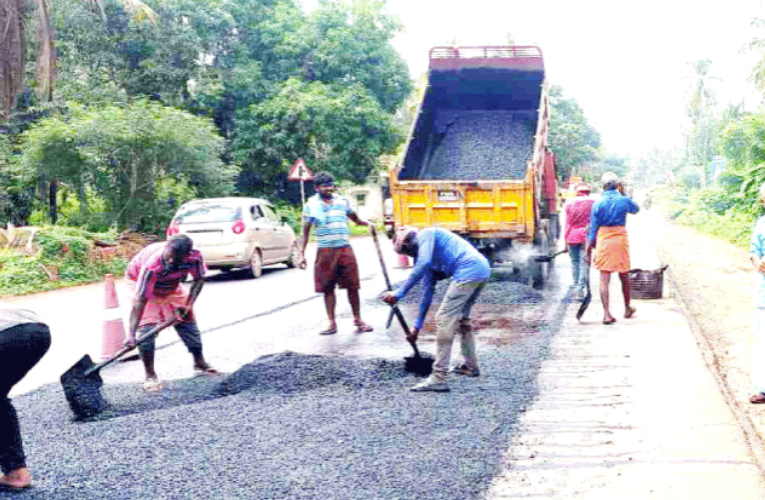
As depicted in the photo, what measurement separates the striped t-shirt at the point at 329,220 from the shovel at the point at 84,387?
330 cm

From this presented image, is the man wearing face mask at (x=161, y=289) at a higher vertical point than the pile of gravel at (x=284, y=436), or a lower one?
higher

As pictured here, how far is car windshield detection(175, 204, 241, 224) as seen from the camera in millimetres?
14828

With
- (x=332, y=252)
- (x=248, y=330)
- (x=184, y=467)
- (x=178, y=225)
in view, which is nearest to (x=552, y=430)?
(x=184, y=467)

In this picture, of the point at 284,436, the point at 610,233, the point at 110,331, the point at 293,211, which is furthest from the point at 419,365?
the point at 293,211

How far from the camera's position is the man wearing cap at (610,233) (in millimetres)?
9109

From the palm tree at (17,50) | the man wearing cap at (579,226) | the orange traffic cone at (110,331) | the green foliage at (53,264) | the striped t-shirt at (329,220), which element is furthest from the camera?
the green foliage at (53,264)

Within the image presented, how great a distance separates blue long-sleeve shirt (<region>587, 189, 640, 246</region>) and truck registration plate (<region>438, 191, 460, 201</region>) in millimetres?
2336

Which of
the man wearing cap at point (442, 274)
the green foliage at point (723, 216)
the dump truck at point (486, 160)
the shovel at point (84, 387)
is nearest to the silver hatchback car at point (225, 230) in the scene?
the dump truck at point (486, 160)

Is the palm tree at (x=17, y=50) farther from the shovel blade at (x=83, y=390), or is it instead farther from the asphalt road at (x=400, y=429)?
the shovel blade at (x=83, y=390)

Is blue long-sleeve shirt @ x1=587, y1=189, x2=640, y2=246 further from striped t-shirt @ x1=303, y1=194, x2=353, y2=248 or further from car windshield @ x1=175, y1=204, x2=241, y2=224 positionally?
car windshield @ x1=175, y1=204, x2=241, y2=224

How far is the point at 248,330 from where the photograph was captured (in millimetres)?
9375

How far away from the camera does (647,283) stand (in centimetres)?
1105

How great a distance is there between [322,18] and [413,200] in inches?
747

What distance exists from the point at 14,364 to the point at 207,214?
36.3ft
